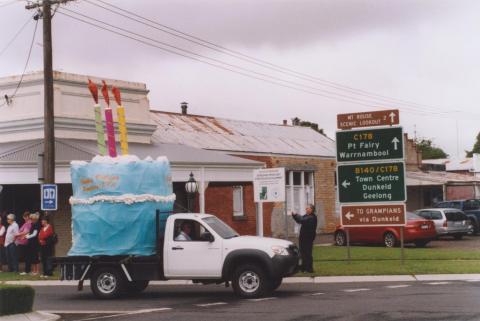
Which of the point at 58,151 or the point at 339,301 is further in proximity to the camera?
the point at 58,151

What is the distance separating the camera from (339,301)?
14.2 m

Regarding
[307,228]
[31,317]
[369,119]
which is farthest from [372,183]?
[31,317]

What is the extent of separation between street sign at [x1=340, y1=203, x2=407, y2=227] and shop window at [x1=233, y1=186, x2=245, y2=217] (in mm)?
12659

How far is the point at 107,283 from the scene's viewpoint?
1638cm

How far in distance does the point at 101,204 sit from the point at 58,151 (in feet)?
28.6

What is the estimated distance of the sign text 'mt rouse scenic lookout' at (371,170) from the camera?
856 inches

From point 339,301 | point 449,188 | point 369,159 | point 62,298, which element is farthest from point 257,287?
point 449,188

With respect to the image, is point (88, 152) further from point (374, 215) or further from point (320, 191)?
point (320, 191)

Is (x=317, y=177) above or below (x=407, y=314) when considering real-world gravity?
above

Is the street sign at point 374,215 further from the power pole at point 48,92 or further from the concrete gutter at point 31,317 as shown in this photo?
the concrete gutter at point 31,317

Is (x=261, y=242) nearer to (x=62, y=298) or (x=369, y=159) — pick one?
(x=62, y=298)

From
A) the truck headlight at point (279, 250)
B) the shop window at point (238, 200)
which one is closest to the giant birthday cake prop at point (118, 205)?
the truck headlight at point (279, 250)

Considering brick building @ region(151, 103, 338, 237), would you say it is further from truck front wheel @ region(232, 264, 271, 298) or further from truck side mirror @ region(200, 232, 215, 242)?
truck front wheel @ region(232, 264, 271, 298)

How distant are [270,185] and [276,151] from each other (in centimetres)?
1616
